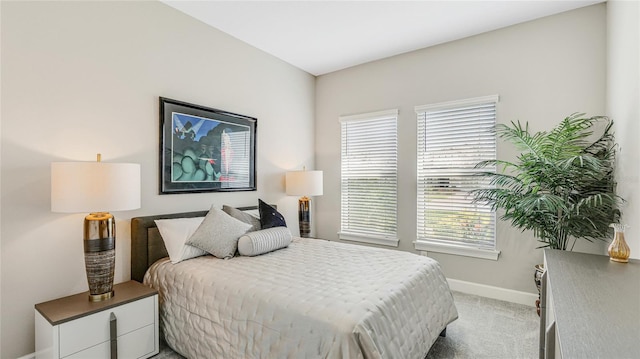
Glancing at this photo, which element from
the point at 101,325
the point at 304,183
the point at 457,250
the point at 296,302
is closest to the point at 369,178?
the point at 304,183

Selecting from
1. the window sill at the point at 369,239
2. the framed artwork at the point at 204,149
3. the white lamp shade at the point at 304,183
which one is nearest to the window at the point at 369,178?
the window sill at the point at 369,239

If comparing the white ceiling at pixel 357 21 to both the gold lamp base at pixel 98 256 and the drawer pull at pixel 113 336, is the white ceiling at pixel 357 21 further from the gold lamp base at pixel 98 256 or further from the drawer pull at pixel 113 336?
the drawer pull at pixel 113 336

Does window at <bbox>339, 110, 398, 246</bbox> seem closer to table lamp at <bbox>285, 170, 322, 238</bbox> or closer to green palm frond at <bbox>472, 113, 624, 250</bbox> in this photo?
table lamp at <bbox>285, 170, 322, 238</bbox>

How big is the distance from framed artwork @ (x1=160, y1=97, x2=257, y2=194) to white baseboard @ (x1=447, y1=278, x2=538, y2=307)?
103 inches

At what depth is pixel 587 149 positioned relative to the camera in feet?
8.50

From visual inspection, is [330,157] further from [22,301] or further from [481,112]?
[22,301]

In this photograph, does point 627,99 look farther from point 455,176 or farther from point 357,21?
point 357,21

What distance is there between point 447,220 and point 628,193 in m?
1.59

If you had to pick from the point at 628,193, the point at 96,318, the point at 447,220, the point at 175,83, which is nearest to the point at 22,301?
the point at 96,318

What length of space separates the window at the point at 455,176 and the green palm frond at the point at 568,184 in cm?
51

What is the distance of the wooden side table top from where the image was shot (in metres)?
1.77

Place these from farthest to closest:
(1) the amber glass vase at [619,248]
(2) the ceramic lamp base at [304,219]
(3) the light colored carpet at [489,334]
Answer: (2) the ceramic lamp base at [304,219]
(3) the light colored carpet at [489,334]
(1) the amber glass vase at [619,248]

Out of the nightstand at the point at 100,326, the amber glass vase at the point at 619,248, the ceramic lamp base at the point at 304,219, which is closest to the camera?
the amber glass vase at the point at 619,248

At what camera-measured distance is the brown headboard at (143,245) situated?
2447 millimetres
